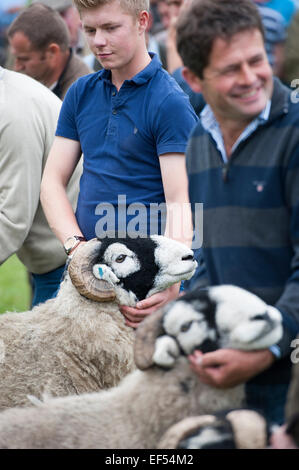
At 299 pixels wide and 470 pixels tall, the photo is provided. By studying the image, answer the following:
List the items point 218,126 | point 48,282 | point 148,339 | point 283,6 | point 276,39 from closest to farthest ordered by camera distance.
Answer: point 148,339 < point 218,126 < point 48,282 < point 276,39 < point 283,6

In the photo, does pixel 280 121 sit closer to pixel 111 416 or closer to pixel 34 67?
pixel 111 416

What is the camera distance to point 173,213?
353 cm

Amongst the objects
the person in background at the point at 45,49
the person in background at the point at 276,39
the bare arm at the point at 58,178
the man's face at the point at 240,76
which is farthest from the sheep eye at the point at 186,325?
the person in background at the point at 45,49

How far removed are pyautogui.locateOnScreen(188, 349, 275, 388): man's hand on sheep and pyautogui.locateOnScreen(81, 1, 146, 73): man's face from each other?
1678mm

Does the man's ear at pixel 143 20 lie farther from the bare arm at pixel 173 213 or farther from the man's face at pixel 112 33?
the bare arm at pixel 173 213

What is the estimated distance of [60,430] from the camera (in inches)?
102

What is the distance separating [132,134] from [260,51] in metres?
1.22

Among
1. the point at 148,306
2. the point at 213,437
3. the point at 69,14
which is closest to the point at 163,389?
the point at 213,437

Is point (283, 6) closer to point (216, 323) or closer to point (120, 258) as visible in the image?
point (120, 258)

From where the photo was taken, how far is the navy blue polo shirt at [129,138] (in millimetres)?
3516

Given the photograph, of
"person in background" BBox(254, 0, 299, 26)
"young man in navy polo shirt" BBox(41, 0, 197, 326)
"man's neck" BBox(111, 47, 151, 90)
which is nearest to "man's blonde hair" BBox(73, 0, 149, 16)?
"young man in navy polo shirt" BBox(41, 0, 197, 326)

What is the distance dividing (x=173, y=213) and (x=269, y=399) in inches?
46.8
